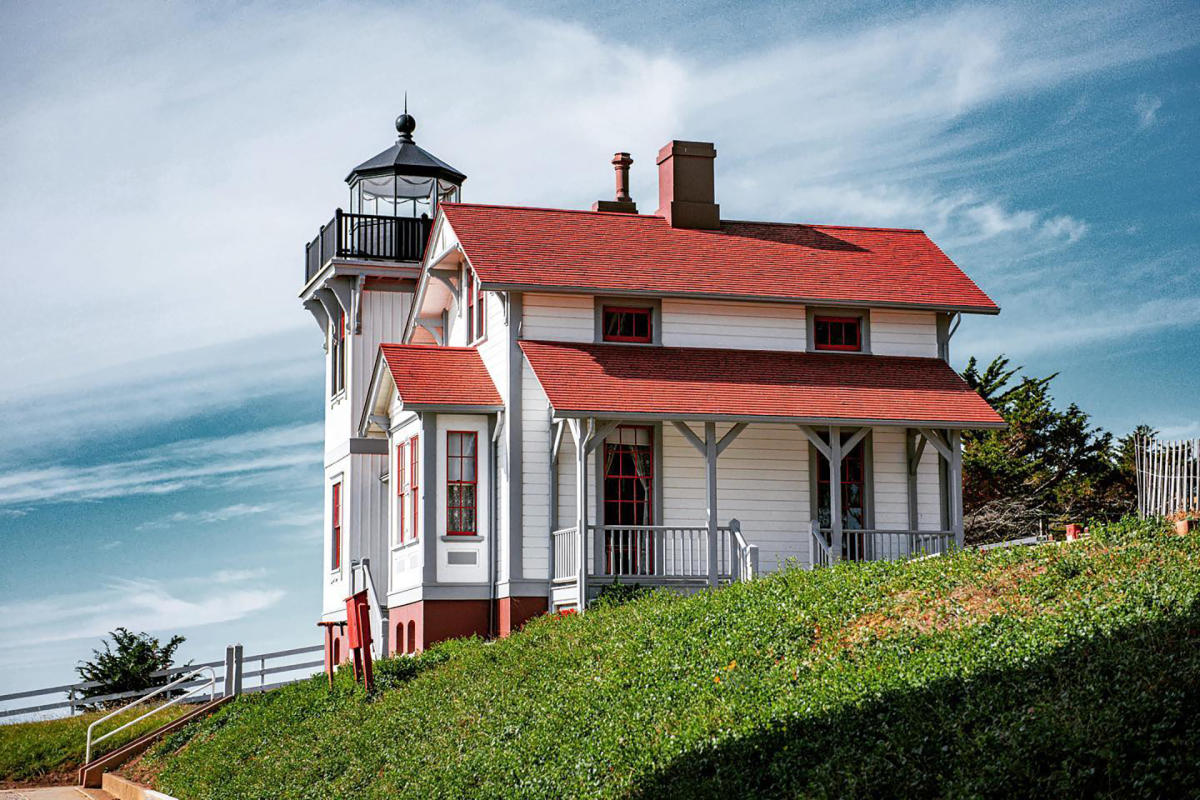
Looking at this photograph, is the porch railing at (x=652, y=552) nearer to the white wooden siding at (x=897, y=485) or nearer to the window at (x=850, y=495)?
the window at (x=850, y=495)

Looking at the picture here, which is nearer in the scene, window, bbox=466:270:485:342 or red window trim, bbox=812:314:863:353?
red window trim, bbox=812:314:863:353

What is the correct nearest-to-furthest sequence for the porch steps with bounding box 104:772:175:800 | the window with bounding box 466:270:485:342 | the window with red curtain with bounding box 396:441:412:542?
the porch steps with bounding box 104:772:175:800 < the window with red curtain with bounding box 396:441:412:542 < the window with bounding box 466:270:485:342

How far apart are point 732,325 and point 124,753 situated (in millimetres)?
12856

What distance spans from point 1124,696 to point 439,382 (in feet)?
51.8

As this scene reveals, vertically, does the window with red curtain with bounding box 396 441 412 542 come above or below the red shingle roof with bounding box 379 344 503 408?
below

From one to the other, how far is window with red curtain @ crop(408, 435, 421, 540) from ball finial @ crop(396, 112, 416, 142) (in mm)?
10763

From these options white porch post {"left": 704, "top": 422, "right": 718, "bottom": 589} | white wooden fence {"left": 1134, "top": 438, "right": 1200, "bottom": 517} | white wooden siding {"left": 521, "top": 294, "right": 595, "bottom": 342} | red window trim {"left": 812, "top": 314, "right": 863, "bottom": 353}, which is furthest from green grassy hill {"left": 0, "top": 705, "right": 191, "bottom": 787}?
white wooden fence {"left": 1134, "top": 438, "right": 1200, "bottom": 517}

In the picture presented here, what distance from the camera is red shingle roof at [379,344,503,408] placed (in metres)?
23.8

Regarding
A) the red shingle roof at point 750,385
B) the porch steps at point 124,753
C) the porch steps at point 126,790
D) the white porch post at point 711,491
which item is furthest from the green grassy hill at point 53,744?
the white porch post at point 711,491

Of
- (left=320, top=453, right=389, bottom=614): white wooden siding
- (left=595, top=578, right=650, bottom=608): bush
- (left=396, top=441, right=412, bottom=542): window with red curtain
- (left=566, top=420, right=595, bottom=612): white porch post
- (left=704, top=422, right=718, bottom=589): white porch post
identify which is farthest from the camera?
(left=320, top=453, right=389, bottom=614): white wooden siding

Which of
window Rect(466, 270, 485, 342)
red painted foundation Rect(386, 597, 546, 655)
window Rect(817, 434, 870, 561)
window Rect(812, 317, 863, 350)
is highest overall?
window Rect(466, 270, 485, 342)

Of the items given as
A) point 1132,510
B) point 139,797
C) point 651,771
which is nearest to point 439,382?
point 139,797

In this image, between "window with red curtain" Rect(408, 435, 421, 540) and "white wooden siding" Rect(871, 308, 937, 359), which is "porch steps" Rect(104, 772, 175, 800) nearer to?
"window with red curtain" Rect(408, 435, 421, 540)

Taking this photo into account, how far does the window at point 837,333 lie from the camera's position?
26.2 meters
